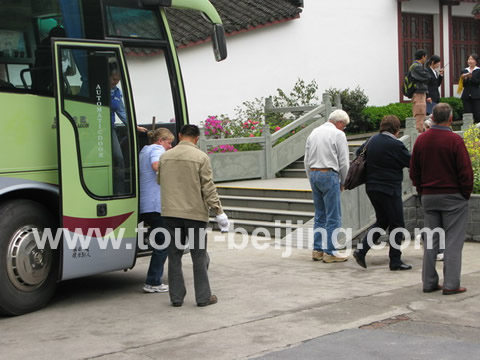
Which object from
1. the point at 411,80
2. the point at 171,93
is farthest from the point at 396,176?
the point at 411,80

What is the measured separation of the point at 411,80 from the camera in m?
16.0

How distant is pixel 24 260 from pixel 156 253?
1.46 m

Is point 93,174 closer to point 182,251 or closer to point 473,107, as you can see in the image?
point 182,251

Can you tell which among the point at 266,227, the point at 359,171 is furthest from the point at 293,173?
the point at 359,171

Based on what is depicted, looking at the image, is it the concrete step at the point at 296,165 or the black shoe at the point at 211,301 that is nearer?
the black shoe at the point at 211,301

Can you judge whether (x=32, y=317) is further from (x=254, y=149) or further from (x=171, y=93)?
(x=254, y=149)

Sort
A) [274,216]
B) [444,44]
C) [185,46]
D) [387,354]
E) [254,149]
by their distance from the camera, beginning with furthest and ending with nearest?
1. [444,44]
2. [185,46]
3. [254,149]
4. [274,216]
5. [387,354]

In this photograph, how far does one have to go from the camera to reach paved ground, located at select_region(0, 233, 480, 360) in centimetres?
652

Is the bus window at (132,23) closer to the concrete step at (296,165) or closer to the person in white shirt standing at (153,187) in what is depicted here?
the person in white shirt standing at (153,187)

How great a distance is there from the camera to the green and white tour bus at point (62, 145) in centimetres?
796

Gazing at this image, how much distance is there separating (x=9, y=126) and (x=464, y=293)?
489cm

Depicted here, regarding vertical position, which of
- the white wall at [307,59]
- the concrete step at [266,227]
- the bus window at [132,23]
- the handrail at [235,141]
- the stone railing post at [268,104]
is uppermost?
the white wall at [307,59]

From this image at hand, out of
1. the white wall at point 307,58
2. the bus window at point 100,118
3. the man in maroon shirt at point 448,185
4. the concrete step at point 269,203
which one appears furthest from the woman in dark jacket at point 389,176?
the white wall at point 307,58

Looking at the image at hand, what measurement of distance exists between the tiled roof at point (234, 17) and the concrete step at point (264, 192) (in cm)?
461
